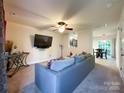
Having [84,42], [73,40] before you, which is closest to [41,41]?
[73,40]

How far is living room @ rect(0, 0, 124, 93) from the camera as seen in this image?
116 inches

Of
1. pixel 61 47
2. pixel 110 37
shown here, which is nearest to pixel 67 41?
pixel 61 47

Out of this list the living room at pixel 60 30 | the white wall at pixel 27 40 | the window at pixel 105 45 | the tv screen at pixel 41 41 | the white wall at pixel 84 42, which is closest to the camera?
the living room at pixel 60 30

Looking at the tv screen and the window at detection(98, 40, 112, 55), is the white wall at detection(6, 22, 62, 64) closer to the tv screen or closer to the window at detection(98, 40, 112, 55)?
the tv screen

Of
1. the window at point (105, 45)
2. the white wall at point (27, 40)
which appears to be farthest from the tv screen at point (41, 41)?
the window at point (105, 45)

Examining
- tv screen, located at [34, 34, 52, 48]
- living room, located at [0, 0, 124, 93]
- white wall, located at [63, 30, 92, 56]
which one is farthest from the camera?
white wall, located at [63, 30, 92, 56]

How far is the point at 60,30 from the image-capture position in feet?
15.3

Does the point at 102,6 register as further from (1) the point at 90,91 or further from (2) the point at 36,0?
(1) the point at 90,91

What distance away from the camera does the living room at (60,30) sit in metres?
2.96

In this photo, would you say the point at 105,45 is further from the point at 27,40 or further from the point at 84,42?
the point at 27,40

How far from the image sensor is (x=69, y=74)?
7.59ft

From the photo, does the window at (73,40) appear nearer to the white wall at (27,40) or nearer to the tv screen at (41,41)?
the white wall at (27,40)

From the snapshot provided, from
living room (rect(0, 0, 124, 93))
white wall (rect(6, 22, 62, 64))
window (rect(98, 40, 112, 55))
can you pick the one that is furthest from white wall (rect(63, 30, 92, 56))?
window (rect(98, 40, 112, 55))

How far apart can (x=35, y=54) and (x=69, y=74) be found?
4621 mm
